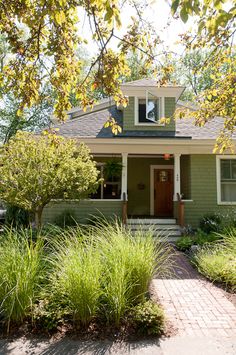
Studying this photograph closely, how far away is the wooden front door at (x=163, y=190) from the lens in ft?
47.0

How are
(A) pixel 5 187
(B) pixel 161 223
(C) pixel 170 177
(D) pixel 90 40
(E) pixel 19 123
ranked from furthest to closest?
(E) pixel 19 123
(C) pixel 170 177
(B) pixel 161 223
(A) pixel 5 187
(D) pixel 90 40

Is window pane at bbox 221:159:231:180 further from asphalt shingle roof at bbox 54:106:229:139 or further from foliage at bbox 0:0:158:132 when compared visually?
foliage at bbox 0:0:158:132

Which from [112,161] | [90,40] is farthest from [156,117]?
[90,40]

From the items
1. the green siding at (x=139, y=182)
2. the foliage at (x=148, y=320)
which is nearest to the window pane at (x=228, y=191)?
the green siding at (x=139, y=182)

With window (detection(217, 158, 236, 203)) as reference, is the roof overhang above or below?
above

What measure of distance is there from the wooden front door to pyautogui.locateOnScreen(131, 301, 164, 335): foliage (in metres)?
10.4

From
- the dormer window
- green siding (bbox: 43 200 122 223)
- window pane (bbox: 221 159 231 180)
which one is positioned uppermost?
the dormer window

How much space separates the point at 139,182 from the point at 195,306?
9.72 meters

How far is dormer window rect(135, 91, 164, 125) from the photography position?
12773 mm

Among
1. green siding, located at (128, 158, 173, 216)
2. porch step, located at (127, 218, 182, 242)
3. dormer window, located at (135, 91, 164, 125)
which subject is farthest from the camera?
green siding, located at (128, 158, 173, 216)

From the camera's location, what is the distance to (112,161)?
39.0 ft

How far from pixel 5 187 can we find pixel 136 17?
5118 millimetres

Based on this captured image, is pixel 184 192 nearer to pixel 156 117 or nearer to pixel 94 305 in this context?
pixel 156 117

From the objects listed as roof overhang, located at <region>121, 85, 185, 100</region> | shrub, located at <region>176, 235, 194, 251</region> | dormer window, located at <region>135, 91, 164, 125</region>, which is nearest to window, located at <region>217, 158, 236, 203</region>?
dormer window, located at <region>135, 91, 164, 125</region>
